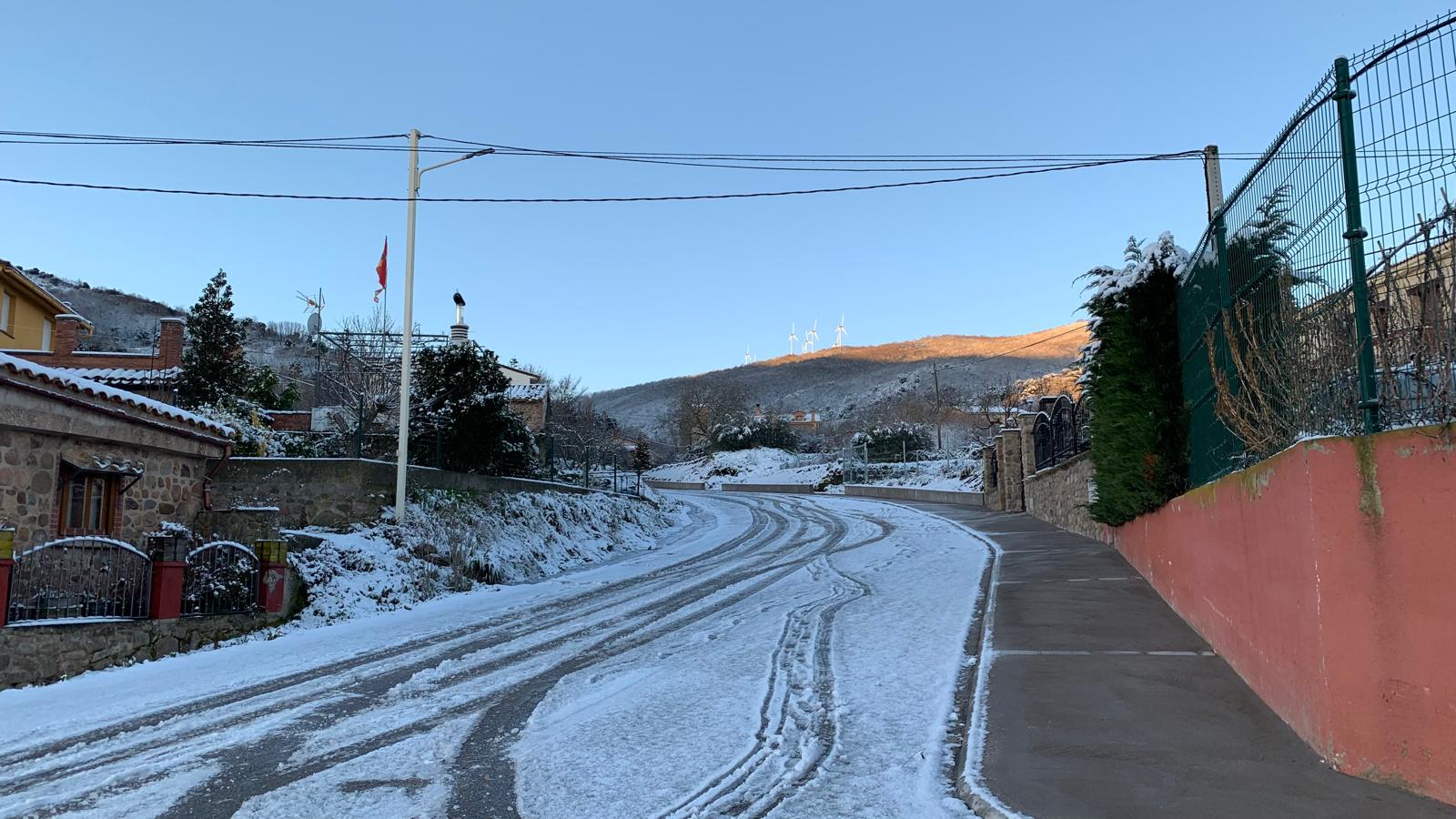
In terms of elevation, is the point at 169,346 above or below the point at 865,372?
below

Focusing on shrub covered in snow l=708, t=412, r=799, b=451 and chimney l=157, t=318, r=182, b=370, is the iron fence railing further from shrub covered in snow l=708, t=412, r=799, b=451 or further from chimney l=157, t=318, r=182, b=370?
shrub covered in snow l=708, t=412, r=799, b=451

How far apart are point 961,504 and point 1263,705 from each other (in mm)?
28867

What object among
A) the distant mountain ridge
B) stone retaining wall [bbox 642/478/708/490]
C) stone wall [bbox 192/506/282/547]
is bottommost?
stone wall [bbox 192/506/282/547]

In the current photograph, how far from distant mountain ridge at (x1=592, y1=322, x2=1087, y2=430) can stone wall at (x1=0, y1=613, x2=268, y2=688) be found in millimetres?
89496

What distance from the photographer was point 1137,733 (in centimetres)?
566

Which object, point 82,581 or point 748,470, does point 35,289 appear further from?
point 748,470

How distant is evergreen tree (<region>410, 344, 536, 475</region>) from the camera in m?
20.0

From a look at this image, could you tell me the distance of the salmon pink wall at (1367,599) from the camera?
4.14m

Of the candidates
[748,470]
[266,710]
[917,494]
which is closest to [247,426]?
[266,710]

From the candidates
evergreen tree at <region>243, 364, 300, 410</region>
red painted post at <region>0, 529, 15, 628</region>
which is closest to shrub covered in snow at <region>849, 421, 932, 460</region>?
evergreen tree at <region>243, 364, 300, 410</region>

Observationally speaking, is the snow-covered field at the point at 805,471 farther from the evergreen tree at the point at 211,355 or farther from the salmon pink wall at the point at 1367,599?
the salmon pink wall at the point at 1367,599

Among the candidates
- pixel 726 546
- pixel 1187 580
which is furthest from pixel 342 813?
pixel 726 546

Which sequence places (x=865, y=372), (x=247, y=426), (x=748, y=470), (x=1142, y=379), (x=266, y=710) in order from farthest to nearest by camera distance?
(x=865, y=372) → (x=748, y=470) → (x=247, y=426) → (x=1142, y=379) → (x=266, y=710)

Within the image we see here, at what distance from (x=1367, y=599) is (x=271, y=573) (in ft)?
38.8
